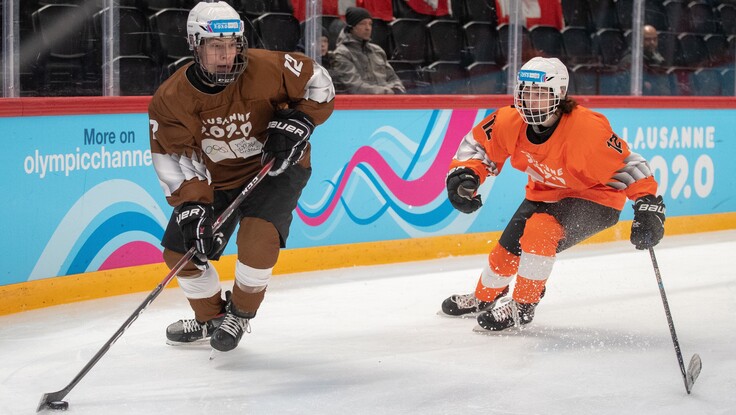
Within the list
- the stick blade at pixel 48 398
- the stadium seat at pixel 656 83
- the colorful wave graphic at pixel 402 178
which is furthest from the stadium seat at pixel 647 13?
the stick blade at pixel 48 398

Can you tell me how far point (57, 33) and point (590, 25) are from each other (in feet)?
11.3

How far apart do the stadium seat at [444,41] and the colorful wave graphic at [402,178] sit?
38cm

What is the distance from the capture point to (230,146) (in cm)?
358

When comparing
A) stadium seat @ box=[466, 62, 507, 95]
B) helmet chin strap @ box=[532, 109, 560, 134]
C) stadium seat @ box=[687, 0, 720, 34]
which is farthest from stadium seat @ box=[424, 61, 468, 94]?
helmet chin strap @ box=[532, 109, 560, 134]

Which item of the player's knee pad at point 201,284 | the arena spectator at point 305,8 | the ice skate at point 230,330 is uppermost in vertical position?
the arena spectator at point 305,8

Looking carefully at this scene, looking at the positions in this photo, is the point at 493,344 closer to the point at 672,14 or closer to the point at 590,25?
the point at 590,25

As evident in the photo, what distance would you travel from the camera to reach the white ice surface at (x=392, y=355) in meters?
3.10

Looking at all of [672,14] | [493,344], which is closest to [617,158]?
[493,344]

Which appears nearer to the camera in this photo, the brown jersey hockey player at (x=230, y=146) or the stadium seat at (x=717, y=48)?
the brown jersey hockey player at (x=230, y=146)

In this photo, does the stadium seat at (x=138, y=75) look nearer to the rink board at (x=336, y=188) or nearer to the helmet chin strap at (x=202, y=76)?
the rink board at (x=336, y=188)

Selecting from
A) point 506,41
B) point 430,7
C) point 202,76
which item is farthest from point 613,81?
point 202,76

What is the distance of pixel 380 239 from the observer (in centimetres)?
571

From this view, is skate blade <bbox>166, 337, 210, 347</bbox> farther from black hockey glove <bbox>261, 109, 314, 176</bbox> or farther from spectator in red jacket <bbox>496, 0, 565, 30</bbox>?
spectator in red jacket <bbox>496, 0, 565, 30</bbox>

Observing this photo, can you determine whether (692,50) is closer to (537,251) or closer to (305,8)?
(305,8)
